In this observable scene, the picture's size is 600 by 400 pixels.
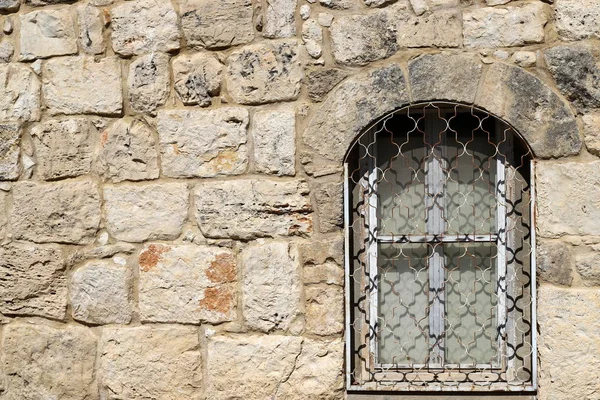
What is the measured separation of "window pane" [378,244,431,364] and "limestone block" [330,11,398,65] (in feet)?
2.68

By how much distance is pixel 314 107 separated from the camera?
320 cm

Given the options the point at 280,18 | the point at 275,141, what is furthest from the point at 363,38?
the point at 275,141

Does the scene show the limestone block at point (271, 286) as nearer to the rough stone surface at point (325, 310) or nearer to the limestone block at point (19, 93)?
the rough stone surface at point (325, 310)

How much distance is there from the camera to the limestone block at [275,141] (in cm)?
321

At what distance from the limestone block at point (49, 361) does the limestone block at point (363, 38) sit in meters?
1.63

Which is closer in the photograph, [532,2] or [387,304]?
[532,2]

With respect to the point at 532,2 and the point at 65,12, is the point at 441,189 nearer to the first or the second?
the point at 532,2

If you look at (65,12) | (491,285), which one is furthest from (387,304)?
(65,12)

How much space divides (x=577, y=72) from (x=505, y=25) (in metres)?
0.34

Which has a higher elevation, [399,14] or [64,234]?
[399,14]

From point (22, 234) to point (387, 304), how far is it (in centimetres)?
165

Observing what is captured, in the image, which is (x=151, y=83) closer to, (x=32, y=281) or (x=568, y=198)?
(x=32, y=281)

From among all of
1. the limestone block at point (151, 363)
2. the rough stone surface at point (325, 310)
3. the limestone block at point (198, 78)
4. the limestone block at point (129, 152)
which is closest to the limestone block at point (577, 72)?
the rough stone surface at point (325, 310)

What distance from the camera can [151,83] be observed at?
3324 mm
